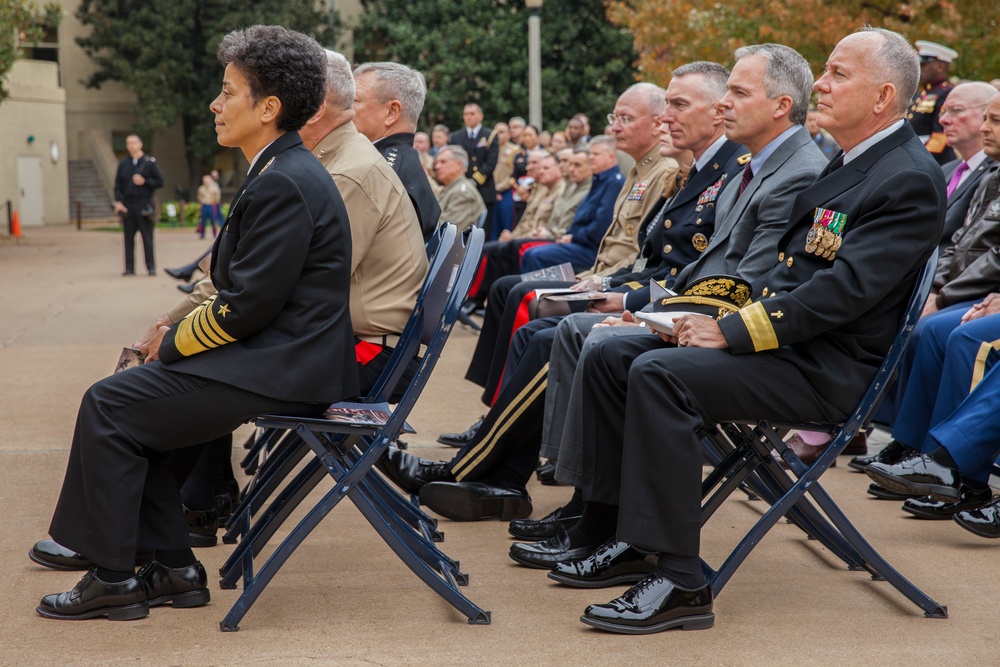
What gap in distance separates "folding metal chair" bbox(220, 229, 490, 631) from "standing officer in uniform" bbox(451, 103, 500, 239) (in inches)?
441

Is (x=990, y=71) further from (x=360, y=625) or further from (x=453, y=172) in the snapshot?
(x=360, y=625)

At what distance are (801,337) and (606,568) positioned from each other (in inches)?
39.2

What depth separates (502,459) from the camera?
4.71 meters

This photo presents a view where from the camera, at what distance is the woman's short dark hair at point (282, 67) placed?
3.47m

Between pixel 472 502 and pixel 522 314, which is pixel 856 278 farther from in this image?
pixel 522 314

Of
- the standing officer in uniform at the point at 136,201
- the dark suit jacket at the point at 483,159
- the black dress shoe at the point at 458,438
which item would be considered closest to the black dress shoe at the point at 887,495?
the black dress shoe at the point at 458,438

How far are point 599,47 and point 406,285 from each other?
27.1 meters

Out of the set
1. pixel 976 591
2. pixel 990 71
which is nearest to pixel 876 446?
pixel 976 591

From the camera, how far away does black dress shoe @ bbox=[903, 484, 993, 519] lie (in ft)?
14.8

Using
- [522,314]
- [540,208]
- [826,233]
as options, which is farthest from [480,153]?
[826,233]

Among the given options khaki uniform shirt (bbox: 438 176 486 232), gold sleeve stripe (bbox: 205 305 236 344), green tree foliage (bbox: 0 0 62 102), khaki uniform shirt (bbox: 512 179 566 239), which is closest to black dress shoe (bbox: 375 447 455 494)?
gold sleeve stripe (bbox: 205 305 236 344)

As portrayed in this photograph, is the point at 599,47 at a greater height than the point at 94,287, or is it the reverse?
the point at 599,47

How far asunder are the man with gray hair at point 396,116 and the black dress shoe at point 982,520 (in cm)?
266

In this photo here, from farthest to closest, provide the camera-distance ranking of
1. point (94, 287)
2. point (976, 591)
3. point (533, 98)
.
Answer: point (533, 98) < point (94, 287) < point (976, 591)
